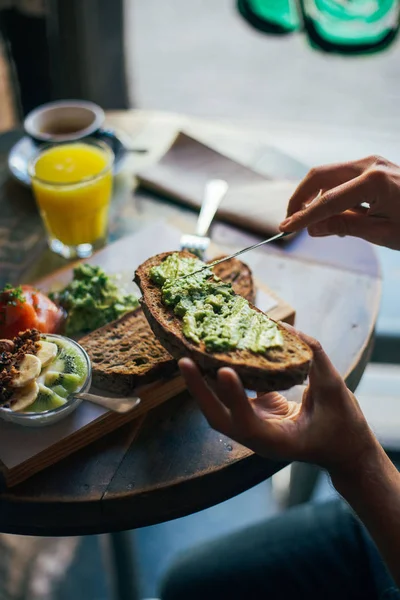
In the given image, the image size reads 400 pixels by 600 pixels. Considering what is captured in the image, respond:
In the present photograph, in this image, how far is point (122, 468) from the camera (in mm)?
1271

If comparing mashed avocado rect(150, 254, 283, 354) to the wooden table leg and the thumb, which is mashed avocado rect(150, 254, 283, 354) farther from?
the wooden table leg

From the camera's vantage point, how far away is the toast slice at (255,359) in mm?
1183

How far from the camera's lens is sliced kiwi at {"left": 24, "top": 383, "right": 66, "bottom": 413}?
1233 mm

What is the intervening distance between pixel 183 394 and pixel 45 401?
0.31m

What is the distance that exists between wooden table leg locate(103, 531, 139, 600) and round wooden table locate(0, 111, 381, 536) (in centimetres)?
72

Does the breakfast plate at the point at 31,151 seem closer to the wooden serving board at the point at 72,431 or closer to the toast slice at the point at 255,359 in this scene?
the wooden serving board at the point at 72,431

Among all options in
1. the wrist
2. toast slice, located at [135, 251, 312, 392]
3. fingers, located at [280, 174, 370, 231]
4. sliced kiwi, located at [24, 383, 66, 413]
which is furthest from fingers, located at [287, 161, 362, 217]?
sliced kiwi, located at [24, 383, 66, 413]

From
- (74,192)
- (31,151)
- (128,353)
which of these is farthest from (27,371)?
(31,151)

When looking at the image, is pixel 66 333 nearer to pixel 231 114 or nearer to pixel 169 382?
pixel 169 382

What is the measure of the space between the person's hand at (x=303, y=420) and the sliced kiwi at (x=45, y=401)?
0.29m

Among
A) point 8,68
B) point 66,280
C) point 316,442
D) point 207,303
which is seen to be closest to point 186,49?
point 8,68

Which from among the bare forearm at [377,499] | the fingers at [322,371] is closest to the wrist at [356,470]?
the bare forearm at [377,499]

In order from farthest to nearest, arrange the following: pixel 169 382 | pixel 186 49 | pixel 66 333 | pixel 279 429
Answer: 1. pixel 186 49
2. pixel 66 333
3. pixel 169 382
4. pixel 279 429

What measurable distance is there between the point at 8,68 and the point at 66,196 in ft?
6.11
